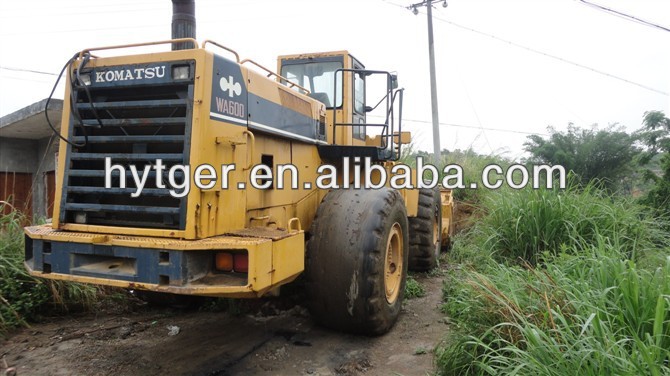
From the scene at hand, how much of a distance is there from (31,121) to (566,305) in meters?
7.39

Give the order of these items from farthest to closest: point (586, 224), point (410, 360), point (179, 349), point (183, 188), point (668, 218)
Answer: point (668, 218)
point (586, 224)
point (179, 349)
point (410, 360)
point (183, 188)

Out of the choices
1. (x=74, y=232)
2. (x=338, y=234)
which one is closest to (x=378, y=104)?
(x=338, y=234)

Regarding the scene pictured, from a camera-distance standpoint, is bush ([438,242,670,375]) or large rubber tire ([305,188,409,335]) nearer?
bush ([438,242,670,375])

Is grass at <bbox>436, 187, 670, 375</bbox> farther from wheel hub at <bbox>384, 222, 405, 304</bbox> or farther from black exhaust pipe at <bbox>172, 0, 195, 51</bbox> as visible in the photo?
black exhaust pipe at <bbox>172, 0, 195, 51</bbox>

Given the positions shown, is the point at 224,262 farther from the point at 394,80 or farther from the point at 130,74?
the point at 394,80

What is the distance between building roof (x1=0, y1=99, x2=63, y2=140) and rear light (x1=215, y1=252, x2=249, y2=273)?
4.81 m

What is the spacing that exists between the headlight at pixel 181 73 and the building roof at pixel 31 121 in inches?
167

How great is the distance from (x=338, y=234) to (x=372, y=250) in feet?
1.02

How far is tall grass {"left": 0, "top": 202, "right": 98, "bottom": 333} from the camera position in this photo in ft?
14.2

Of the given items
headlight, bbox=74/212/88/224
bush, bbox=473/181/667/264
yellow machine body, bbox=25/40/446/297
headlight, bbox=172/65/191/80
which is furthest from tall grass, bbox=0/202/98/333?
bush, bbox=473/181/667/264

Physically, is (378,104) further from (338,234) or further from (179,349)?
(179,349)

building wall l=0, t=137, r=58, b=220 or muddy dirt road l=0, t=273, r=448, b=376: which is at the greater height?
building wall l=0, t=137, r=58, b=220

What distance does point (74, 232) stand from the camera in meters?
3.31

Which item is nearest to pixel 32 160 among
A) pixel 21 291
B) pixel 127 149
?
pixel 21 291
